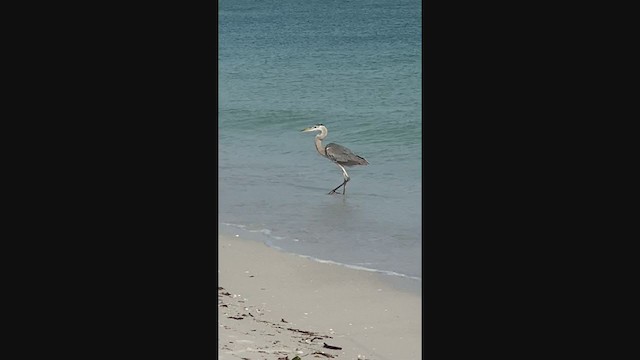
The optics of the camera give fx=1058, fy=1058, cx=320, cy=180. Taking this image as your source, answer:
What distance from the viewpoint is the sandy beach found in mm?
3395

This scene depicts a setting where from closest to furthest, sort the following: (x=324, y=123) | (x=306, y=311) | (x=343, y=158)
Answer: (x=306, y=311) → (x=343, y=158) → (x=324, y=123)

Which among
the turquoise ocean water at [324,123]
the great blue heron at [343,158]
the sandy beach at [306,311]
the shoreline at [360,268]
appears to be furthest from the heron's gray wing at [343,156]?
the sandy beach at [306,311]

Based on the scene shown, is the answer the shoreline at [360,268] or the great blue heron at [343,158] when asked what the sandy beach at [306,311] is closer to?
the shoreline at [360,268]

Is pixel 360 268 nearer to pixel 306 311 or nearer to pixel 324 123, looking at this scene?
pixel 306 311

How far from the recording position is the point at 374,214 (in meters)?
6.16

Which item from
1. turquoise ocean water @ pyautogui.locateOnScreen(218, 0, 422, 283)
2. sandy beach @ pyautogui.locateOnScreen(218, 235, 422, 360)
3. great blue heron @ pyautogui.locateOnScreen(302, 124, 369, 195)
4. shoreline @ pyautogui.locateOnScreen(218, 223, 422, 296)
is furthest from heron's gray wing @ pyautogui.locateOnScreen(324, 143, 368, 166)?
sandy beach @ pyautogui.locateOnScreen(218, 235, 422, 360)

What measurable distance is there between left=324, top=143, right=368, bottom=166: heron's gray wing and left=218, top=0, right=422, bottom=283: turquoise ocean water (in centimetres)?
18

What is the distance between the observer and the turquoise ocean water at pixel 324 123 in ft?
18.5

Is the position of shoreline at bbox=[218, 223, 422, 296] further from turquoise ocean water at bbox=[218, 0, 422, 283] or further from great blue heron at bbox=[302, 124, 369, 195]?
great blue heron at bbox=[302, 124, 369, 195]

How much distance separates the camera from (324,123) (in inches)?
410

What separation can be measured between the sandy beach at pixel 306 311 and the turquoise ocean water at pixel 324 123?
27cm

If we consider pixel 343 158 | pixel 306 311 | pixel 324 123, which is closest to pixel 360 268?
pixel 306 311

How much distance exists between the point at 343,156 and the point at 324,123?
11.4 ft
